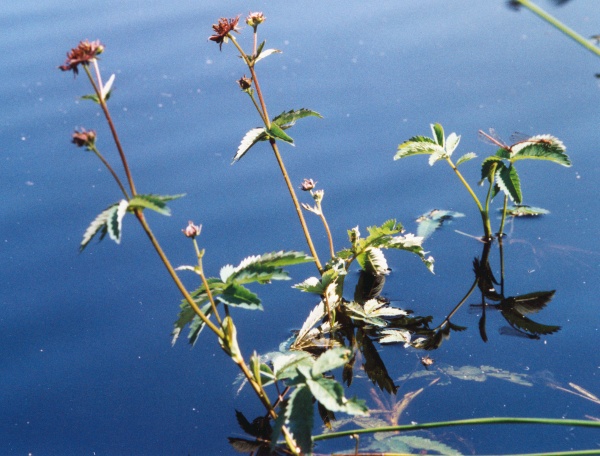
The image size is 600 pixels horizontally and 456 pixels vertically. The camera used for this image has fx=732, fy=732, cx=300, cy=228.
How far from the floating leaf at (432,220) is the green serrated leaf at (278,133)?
2.16ft

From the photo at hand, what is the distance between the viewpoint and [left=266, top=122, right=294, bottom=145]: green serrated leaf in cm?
208

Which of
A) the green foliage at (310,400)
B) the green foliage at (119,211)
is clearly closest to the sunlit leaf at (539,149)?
the green foliage at (310,400)

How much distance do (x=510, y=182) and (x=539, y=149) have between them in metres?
0.13

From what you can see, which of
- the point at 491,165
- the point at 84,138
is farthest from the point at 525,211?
the point at 84,138

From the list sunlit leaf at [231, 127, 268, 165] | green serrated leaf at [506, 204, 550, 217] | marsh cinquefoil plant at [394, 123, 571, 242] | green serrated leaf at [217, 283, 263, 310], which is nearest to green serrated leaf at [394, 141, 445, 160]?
marsh cinquefoil plant at [394, 123, 571, 242]

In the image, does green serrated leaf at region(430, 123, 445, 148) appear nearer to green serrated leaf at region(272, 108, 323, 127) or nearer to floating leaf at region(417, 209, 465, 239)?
floating leaf at region(417, 209, 465, 239)

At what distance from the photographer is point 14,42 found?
4.64 meters

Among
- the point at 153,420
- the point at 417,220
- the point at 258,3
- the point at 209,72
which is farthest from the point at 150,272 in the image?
the point at 258,3

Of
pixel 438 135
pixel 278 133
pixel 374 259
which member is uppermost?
pixel 278 133

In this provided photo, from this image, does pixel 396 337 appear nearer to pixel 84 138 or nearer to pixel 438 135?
pixel 438 135

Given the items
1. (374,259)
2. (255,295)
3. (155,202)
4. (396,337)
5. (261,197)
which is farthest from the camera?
(261,197)

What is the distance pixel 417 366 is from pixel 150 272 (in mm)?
1044

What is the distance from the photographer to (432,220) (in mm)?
2561

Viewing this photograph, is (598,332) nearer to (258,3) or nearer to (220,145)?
(220,145)
